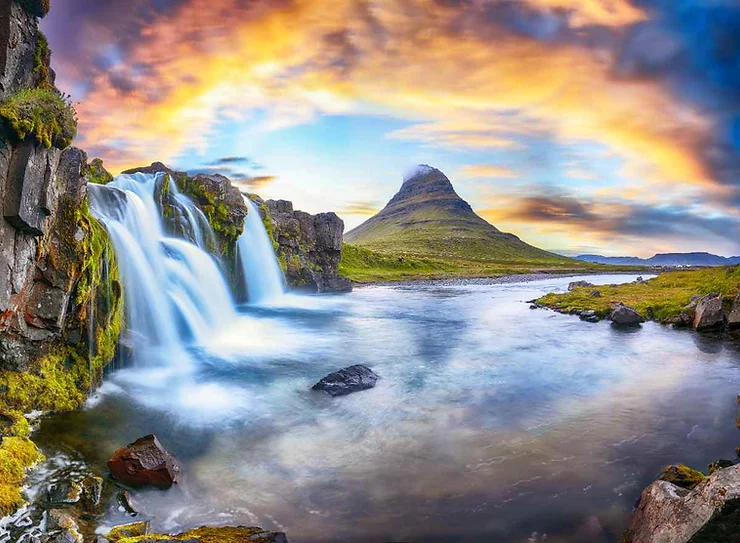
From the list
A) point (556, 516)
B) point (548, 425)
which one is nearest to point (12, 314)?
point (556, 516)

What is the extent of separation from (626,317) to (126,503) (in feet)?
110

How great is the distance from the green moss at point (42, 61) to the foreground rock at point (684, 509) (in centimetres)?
1912

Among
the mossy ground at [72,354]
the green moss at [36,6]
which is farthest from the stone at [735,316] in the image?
the green moss at [36,6]

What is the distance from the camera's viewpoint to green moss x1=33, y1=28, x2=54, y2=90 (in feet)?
44.0

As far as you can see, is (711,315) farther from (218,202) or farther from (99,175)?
(99,175)

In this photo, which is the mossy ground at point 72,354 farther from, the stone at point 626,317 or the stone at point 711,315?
the stone at point 711,315

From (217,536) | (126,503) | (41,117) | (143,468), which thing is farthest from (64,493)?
(41,117)

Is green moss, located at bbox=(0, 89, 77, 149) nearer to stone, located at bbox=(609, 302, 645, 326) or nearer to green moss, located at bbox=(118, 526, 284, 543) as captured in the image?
green moss, located at bbox=(118, 526, 284, 543)

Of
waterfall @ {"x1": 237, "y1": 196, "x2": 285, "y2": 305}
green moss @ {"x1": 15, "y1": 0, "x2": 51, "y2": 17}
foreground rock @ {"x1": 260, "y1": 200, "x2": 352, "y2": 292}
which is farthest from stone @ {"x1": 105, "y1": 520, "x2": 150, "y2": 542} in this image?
foreground rock @ {"x1": 260, "y1": 200, "x2": 352, "y2": 292}

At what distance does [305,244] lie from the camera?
212 feet

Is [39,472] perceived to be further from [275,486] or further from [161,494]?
[275,486]

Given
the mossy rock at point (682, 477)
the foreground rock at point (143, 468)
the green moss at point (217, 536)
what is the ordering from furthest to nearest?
the foreground rock at point (143, 468) < the mossy rock at point (682, 477) < the green moss at point (217, 536)

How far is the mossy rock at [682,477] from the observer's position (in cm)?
927

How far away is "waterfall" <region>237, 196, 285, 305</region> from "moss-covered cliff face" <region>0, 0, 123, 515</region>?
30.6m
